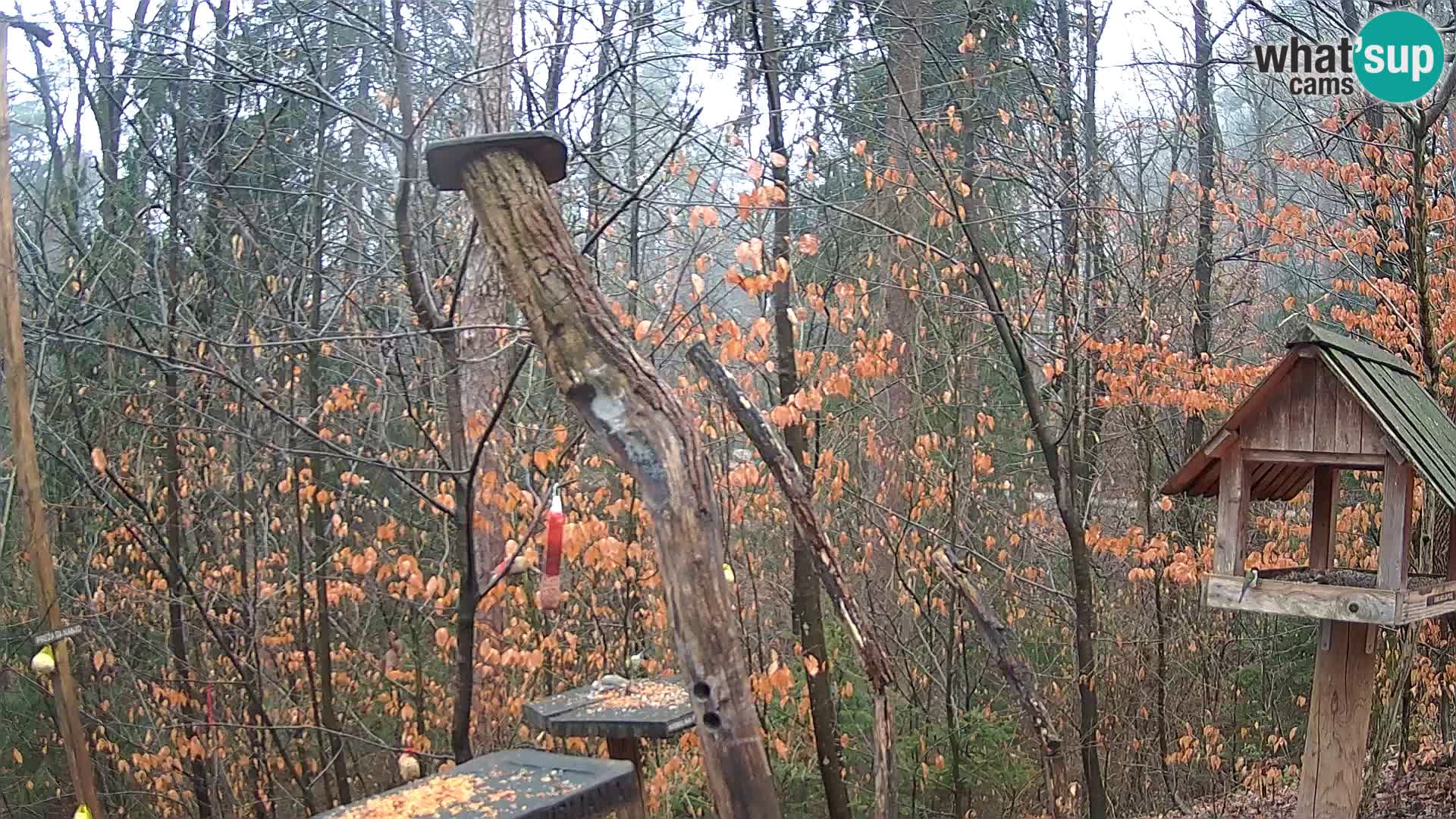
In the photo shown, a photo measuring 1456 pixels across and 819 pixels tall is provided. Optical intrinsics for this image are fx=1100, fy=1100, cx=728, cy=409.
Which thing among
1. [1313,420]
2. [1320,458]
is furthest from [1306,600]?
Answer: [1313,420]

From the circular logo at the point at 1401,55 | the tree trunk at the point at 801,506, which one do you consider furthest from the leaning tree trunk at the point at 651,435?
the circular logo at the point at 1401,55

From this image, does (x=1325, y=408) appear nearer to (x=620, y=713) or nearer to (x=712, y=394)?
(x=620, y=713)

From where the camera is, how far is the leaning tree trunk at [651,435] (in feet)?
9.68

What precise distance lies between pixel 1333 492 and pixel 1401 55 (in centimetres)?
263

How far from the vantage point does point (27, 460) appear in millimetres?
5105

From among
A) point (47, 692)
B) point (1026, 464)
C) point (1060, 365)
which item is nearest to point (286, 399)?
point (47, 692)

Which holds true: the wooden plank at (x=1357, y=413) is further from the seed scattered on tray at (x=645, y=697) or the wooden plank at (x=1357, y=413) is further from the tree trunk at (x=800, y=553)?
the tree trunk at (x=800, y=553)

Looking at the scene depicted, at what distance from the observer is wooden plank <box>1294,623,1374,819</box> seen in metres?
4.41

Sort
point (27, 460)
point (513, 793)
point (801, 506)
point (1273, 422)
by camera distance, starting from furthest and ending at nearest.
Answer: point (27, 460) → point (801, 506) → point (1273, 422) → point (513, 793)

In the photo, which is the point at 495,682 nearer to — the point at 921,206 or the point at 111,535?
the point at 111,535

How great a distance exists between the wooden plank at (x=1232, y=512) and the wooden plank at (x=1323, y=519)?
0.60 metres

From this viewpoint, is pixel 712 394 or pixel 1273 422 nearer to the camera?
pixel 1273 422

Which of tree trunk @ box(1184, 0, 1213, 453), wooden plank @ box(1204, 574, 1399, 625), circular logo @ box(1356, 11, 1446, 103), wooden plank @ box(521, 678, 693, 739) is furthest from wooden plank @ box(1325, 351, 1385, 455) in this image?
tree trunk @ box(1184, 0, 1213, 453)

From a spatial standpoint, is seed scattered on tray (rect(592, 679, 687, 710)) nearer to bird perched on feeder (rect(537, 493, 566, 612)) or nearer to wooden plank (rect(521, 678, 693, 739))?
wooden plank (rect(521, 678, 693, 739))
